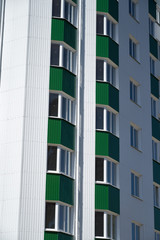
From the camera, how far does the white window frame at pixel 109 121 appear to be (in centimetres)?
3754

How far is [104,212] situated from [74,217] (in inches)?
83.6

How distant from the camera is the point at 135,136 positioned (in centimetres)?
4147

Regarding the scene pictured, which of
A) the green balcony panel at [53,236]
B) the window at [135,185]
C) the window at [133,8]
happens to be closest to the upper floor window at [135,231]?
the window at [135,185]

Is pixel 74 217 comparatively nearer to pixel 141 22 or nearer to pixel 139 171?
pixel 139 171

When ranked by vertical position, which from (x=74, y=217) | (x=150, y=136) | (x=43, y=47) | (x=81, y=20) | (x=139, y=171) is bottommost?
(x=74, y=217)

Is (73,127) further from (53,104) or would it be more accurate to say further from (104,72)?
(104,72)

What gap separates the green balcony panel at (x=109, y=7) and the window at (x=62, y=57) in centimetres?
433

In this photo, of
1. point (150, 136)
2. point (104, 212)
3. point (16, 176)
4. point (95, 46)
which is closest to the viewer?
point (16, 176)

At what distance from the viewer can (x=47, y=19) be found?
37500mm

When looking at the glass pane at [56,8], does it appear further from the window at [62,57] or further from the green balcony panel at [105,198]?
the green balcony panel at [105,198]

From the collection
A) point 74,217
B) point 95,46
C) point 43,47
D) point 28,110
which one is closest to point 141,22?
point 95,46

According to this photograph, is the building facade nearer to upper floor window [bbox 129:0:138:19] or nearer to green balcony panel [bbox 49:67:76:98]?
green balcony panel [bbox 49:67:76:98]

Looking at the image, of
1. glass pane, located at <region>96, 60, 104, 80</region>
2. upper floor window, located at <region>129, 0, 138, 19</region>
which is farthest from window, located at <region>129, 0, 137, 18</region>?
glass pane, located at <region>96, 60, 104, 80</region>

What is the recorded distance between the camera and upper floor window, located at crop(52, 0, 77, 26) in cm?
3809
